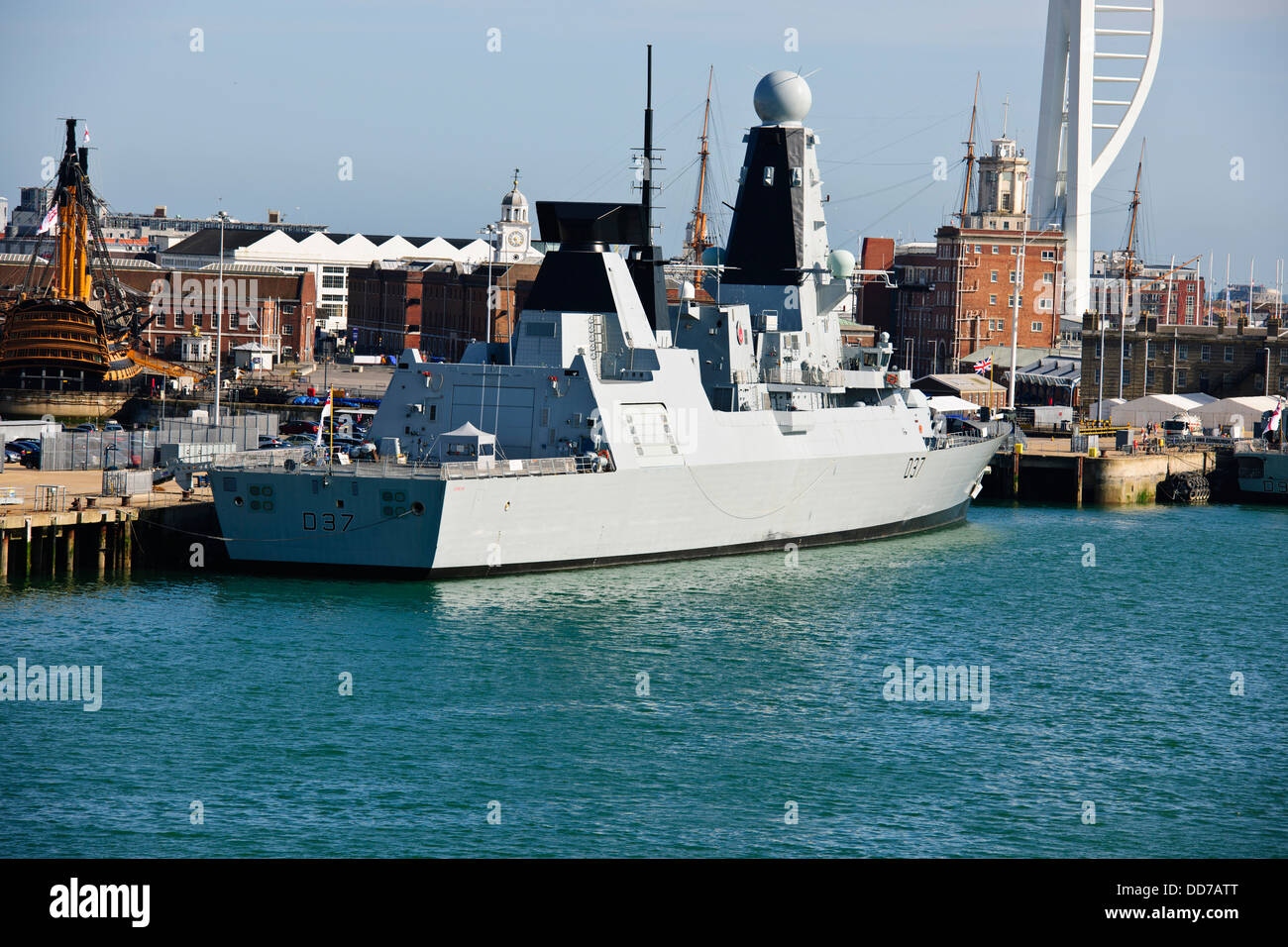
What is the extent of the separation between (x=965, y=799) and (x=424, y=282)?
81.5m

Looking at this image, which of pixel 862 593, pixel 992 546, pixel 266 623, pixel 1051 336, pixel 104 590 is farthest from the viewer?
pixel 1051 336

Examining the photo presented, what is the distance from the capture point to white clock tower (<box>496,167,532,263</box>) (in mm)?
111938

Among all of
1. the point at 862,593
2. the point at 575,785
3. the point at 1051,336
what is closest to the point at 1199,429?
the point at 1051,336

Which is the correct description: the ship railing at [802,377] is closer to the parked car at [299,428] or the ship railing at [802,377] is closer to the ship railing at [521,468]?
the ship railing at [521,468]

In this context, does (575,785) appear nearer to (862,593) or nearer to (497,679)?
(497,679)

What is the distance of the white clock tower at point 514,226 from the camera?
111938mm

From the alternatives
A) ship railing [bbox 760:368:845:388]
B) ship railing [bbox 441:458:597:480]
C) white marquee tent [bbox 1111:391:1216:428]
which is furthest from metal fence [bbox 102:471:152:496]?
white marquee tent [bbox 1111:391:1216:428]

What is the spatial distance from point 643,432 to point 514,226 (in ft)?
286

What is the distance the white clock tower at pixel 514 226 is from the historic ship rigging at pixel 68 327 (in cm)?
4223

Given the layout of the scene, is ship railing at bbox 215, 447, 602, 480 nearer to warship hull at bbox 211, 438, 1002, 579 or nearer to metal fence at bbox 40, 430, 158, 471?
warship hull at bbox 211, 438, 1002, 579

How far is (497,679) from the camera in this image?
71.1 feet
